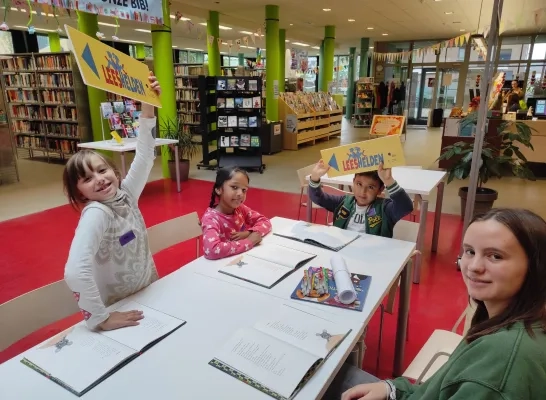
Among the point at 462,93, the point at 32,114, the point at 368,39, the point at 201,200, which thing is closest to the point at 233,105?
the point at 201,200

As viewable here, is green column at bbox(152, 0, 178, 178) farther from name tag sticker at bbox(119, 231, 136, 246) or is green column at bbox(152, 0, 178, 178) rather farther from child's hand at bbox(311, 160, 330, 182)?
name tag sticker at bbox(119, 231, 136, 246)

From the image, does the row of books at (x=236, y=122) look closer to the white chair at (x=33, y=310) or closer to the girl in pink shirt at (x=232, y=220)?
the girl in pink shirt at (x=232, y=220)

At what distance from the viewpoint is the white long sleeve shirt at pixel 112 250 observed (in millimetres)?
1268

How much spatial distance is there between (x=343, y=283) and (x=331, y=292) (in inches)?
2.5

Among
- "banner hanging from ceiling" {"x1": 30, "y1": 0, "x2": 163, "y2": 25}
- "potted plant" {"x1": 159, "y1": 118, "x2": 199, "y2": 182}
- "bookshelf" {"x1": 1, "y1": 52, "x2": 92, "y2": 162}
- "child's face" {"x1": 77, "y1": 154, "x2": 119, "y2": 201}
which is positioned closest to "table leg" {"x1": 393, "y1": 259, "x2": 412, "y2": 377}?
"child's face" {"x1": 77, "y1": 154, "x2": 119, "y2": 201}

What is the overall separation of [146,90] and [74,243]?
2.26 feet

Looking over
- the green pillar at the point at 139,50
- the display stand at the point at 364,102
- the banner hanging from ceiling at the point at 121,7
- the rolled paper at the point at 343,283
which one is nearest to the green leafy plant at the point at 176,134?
the banner hanging from ceiling at the point at 121,7

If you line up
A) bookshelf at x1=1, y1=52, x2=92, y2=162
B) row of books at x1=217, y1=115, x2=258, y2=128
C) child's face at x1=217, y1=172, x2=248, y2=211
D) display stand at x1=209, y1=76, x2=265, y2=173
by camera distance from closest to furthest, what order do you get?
child's face at x1=217, y1=172, x2=248, y2=211
display stand at x1=209, y1=76, x2=265, y2=173
row of books at x1=217, y1=115, x2=258, y2=128
bookshelf at x1=1, y1=52, x2=92, y2=162

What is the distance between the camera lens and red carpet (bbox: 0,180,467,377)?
2.56m

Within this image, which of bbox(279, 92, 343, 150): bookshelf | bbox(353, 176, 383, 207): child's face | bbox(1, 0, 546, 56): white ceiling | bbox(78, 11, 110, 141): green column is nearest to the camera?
bbox(353, 176, 383, 207): child's face

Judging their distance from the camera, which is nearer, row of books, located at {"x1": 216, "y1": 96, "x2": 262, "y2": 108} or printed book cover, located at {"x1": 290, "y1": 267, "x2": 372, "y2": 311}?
printed book cover, located at {"x1": 290, "y1": 267, "x2": 372, "y2": 311}

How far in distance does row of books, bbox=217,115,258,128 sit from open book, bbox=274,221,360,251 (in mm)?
5164

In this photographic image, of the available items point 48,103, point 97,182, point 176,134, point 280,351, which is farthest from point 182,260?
point 48,103

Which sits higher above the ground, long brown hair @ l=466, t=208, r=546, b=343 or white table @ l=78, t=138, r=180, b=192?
long brown hair @ l=466, t=208, r=546, b=343
